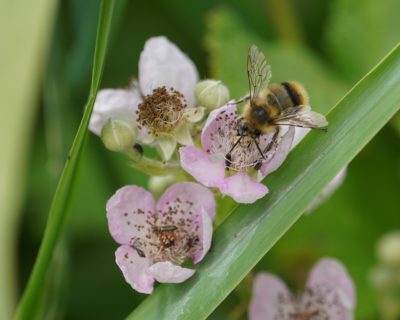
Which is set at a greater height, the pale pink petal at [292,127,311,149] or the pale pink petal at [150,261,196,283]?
the pale pink petal at [292,127,311,149]

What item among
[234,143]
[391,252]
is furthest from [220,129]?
[391,252]

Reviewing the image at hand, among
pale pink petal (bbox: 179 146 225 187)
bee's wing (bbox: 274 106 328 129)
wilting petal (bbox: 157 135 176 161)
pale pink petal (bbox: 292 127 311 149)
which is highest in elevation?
bee's wing (bbox: 274 106 328 129)

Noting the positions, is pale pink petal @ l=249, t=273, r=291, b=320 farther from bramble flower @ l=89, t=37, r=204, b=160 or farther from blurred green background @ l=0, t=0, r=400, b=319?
blurred green background @ l=0, t=0, r=400, b=319

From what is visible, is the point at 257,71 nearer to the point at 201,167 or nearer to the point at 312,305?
the point at 201,167

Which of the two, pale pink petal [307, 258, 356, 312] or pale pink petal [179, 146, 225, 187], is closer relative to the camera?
pale pink petal [179, 146, 225, 187]

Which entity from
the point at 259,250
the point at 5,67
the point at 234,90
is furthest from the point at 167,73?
the point at 234,90

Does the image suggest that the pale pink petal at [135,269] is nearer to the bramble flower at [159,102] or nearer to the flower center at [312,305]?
the bramble flower at [159,102]

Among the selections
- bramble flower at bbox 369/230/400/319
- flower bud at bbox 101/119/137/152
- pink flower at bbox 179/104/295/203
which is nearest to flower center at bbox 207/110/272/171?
pink flower at bbox 179/104/295/203

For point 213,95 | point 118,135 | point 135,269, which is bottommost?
point 135,269
